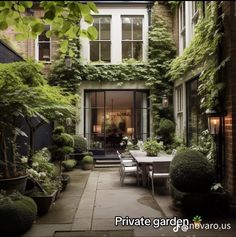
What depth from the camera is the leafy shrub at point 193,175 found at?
19.8 ft

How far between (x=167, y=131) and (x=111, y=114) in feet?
9.29

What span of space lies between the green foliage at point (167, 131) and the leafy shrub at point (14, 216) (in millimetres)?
8885

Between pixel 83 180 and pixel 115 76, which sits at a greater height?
pixel 115 76

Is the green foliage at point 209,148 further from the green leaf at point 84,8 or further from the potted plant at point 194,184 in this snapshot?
the green leaf at point 84,8

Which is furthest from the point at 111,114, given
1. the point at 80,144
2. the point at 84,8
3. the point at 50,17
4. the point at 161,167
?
the point at 50,17

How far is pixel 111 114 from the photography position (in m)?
15.3

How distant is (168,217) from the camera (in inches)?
238

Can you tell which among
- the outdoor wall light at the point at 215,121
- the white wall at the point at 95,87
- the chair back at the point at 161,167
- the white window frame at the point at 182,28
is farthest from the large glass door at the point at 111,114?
the outdoor wall light at the point at 215,121

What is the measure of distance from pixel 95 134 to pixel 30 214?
9688 mm

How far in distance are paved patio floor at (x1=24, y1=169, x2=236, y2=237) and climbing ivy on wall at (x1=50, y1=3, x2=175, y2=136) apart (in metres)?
5.65

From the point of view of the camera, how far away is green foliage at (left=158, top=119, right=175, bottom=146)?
13641 mm

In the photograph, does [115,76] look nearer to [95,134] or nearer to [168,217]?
[95,134]

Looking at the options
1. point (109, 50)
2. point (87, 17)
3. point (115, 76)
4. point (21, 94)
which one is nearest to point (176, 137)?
point (115, 76)

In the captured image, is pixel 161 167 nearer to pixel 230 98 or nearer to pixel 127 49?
pixel 230 98
